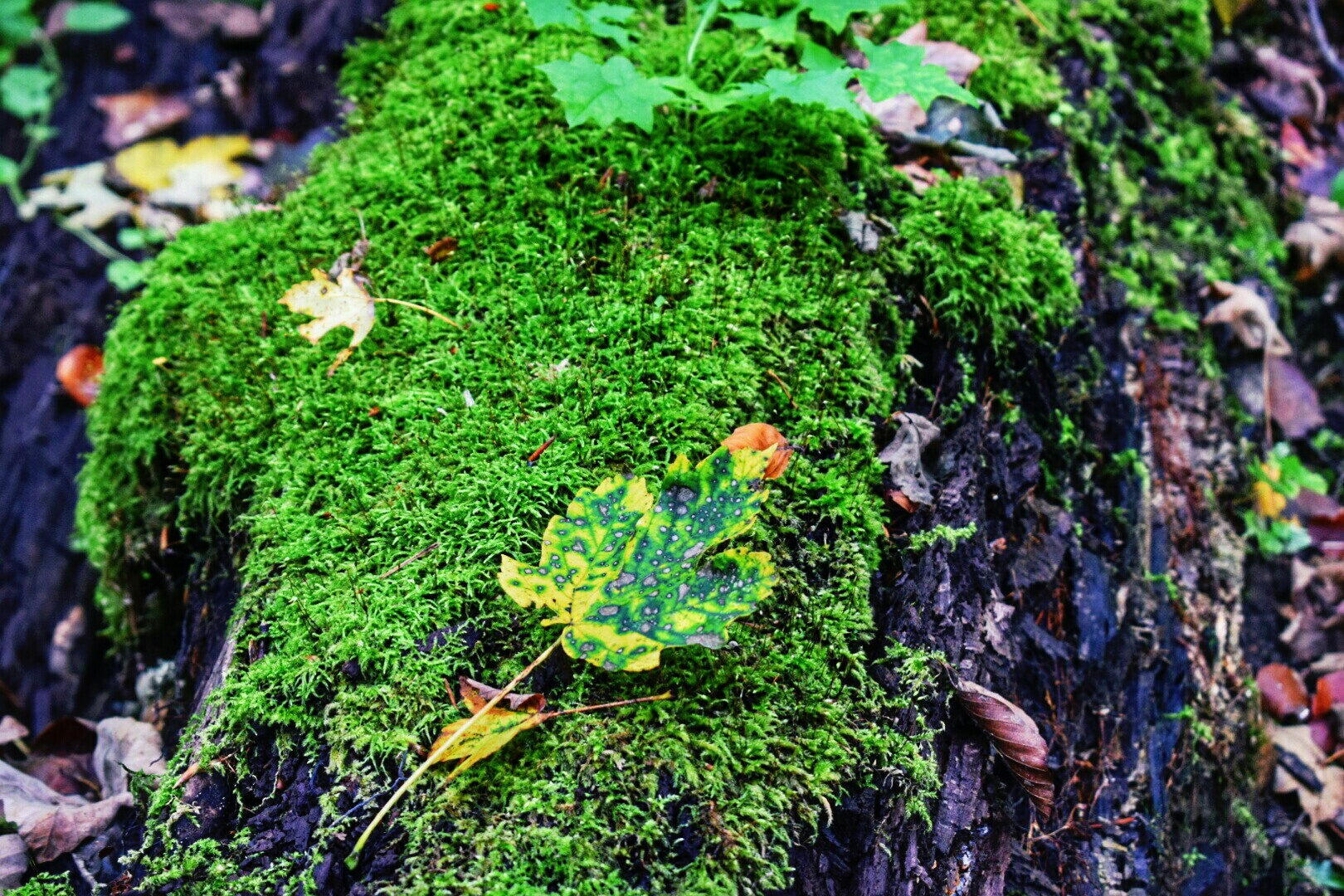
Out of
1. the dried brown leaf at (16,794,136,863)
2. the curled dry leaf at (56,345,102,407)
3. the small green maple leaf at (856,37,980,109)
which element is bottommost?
the dried brown leaf at (16,794,136,863)

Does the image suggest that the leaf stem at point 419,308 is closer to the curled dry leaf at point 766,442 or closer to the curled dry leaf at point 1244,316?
the curled dry leaf at point 766,442

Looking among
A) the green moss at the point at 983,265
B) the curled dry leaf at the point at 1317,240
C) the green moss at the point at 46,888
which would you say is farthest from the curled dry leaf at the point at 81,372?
the curled dry leaf at the point at 1317,240

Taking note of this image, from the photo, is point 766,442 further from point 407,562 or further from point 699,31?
point 699,31

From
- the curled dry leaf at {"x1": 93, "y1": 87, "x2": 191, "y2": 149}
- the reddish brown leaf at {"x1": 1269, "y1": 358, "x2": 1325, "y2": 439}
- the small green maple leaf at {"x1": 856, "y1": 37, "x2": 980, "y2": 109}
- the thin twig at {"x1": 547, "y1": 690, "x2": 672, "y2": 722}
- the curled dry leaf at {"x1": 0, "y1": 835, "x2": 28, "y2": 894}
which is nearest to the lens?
the thin twig at {"x1": 547, "y1": 690, "x2": 672, "y2": 722}

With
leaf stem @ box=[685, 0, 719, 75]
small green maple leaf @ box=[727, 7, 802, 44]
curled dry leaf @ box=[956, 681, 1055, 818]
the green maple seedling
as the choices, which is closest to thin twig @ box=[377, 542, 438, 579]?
the green maple seedling

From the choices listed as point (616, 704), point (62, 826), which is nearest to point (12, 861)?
point (62, 826)

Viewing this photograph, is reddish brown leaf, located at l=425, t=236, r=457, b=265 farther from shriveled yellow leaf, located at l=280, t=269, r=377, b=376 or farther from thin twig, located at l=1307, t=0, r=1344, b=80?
thin twig, located at l=1307, t=0, r=1344, b=80

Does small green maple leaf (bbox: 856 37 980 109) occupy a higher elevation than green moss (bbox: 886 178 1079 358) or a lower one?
higher

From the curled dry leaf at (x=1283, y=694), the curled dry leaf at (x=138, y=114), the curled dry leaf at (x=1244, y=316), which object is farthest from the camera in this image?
the curled dry leaf at (x=138, y=114)

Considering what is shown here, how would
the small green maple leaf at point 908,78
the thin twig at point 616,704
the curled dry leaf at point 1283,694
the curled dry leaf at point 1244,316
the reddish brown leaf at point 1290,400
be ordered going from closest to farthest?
1. the thin twig at point 616,704
2. the small green maple leaf at point 908,78
3. the curled dry leaf at point 1283,694
4. the curled dry leaf at point 1244,316
5. the reddish brown leaf at point 1290,400
